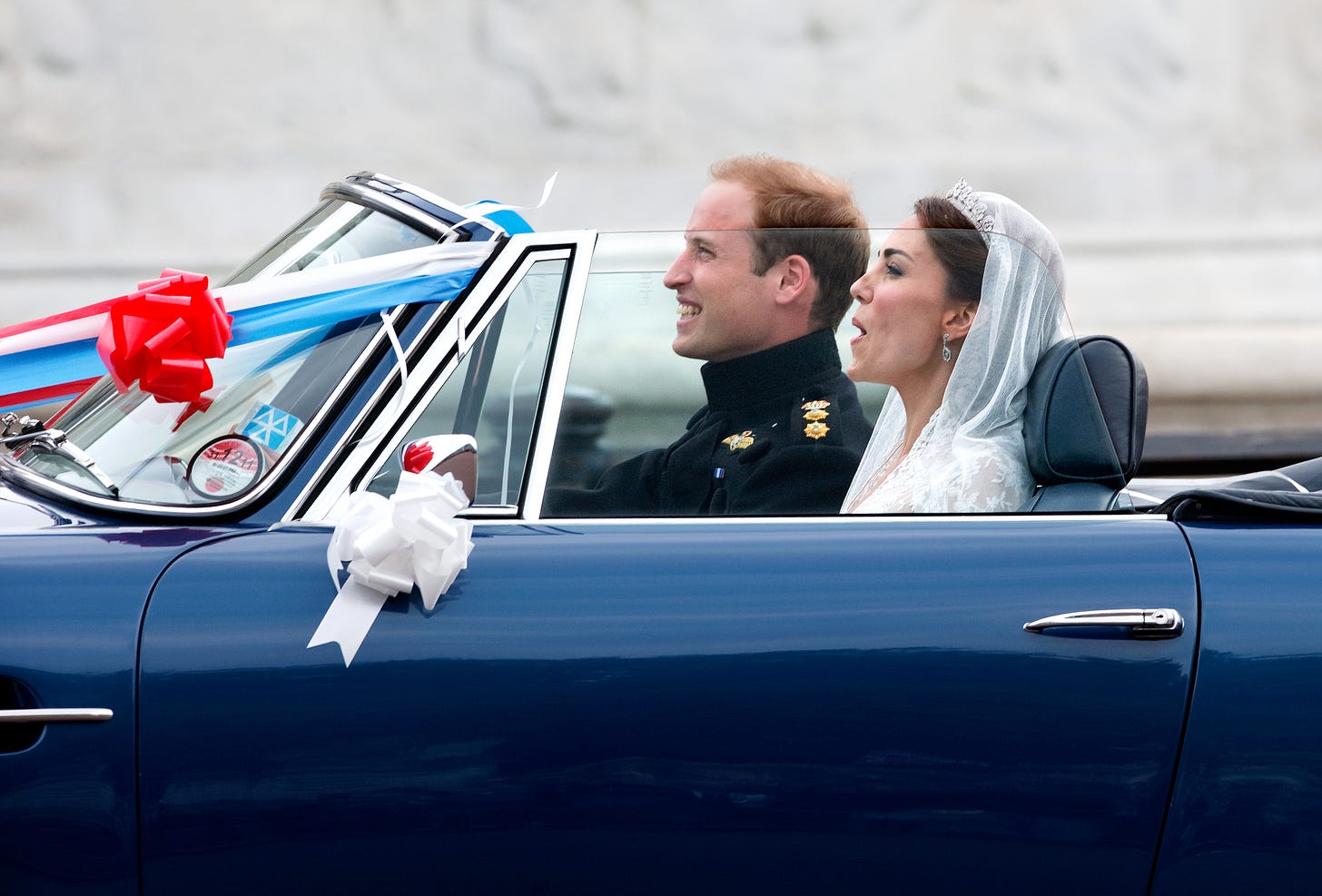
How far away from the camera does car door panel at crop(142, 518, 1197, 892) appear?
1.86 m

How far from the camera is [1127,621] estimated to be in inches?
75.9

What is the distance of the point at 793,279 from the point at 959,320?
0.30 metres

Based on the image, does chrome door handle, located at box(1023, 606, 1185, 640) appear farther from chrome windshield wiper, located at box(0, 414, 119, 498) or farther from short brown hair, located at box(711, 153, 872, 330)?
chrome windshield wiper, located at box(0, 414, 119, 498)

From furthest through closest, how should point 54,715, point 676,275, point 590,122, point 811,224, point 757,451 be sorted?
point 590,122, point 811,224, point 676,275, point 757,451, point 54,715

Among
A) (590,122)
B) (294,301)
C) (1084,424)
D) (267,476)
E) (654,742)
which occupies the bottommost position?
(654,742)

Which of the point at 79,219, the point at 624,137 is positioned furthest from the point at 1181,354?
the point at 79,219

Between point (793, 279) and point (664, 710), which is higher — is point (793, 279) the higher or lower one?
the higher one

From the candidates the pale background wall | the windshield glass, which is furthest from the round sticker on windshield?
the pale background wall

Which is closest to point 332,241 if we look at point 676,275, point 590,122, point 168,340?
point 168,340

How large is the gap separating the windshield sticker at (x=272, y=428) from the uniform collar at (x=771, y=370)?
0.68 meters

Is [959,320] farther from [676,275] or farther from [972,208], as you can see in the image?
[676,275]

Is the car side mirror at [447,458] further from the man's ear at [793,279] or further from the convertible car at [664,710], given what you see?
the man's ear at [793,279]

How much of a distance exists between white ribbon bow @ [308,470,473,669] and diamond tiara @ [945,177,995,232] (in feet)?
3.54

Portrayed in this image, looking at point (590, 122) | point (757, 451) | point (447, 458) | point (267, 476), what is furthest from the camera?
point (590, 122)
